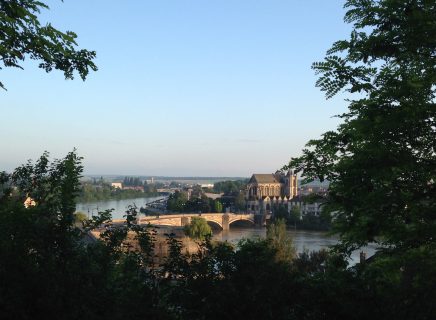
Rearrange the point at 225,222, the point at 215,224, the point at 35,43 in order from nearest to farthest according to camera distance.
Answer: the point at 35,43, the point at 215,224, the point at 225,222

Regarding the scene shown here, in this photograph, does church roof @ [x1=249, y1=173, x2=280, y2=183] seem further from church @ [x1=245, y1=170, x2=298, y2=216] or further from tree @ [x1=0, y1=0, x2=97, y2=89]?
tree @ [x1=0, y1=0, x2=97, y2=89]

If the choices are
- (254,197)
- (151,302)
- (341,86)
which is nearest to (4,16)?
(151,302)

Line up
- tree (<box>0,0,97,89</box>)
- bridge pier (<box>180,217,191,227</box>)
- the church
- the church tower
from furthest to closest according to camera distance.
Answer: the church tower < the church < bridge pier (<box>180,217,191,227</box>) < tree (<box>0,0,97,89</box>)

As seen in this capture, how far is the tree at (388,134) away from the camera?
19.1 feet

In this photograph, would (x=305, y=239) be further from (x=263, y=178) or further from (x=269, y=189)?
(x=263, y=178)

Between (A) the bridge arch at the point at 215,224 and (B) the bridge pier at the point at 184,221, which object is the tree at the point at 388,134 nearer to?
(B) the bridge pier at the point at 184,221

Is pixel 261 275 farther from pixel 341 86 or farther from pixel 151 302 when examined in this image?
pixel 341 86

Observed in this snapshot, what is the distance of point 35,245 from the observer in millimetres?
6559

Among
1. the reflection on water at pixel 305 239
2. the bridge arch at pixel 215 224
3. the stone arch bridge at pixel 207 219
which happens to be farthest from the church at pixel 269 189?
the bridge arch at pixel 215 224

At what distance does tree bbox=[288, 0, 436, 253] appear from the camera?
5.83 m

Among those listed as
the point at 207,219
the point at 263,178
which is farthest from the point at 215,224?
the point at 263,178

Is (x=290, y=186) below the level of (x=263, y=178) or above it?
below

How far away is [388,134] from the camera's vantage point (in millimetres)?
6242

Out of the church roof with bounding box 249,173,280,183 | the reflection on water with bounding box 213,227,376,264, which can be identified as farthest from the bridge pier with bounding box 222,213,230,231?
the church roof with bounding box 249,173,280,183
